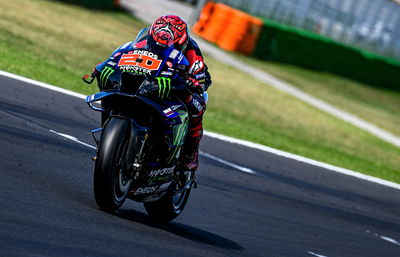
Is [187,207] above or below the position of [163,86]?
below

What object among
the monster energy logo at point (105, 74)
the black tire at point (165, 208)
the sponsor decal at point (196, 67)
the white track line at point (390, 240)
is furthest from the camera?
the white track line at point (390, 240)

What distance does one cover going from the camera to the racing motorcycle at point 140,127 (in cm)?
727

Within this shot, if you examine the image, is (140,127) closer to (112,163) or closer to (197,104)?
(112,163)

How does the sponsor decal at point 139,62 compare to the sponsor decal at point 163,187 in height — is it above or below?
above

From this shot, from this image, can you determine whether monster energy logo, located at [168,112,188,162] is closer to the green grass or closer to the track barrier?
the green grass

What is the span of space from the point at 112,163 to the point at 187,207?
2.93 meters

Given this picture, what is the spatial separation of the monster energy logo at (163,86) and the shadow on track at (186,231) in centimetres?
117

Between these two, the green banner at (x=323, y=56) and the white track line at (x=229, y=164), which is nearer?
the white track line at (x=229, y=164)

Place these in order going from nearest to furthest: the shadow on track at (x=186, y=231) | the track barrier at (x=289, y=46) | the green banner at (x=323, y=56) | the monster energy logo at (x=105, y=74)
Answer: the monster energy logo at (x=105, y=74)
the shadow on track at (x=186, y=231)
the track barrier at (x=289, y=46)
the green banner at (x=323, y=56)

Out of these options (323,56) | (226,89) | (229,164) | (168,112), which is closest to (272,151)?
(229,164)

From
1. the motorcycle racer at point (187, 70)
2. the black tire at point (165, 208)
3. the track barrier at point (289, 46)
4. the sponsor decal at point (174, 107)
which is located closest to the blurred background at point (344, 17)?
the track barrier at point (289, 46)

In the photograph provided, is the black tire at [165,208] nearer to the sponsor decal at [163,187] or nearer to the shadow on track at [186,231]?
the shadow on track at [186,231]

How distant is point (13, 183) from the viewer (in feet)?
25.5

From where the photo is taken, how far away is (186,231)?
28.6 feet
